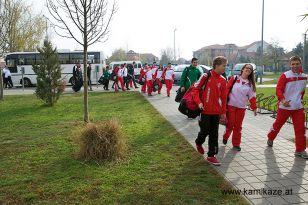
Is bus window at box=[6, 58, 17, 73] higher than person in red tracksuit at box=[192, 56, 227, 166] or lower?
higher

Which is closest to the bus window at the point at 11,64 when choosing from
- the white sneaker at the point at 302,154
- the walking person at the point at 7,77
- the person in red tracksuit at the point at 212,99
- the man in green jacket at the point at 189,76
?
the walking person at the point at 7,77

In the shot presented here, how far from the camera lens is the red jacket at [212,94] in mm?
5352

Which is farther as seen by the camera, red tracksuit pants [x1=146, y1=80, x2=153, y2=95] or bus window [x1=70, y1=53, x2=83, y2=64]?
bus window [x1=70, y1=53, x2=83, y2=64]

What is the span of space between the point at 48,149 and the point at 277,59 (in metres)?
58.2

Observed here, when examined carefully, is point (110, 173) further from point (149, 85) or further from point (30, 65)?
point (30, 65)

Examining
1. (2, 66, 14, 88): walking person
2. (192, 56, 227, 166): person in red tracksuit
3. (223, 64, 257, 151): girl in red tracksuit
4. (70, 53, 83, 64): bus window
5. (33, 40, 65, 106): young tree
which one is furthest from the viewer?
(70, 53, 83, 64): bus window

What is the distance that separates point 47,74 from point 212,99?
9307 millimetres

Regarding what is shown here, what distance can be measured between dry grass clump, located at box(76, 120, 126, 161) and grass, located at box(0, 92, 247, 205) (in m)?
0.19

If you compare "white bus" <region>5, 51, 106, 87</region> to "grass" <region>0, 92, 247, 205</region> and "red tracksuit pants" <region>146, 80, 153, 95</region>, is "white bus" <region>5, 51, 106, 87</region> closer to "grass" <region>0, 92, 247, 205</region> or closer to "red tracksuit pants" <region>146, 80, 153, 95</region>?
"red tracksuit pants" <region>146, 80, 153, 95</region>

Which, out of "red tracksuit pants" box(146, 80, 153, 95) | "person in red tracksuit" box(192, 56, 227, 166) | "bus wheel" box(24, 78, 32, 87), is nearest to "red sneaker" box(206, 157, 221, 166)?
"person in red tracksuit" box(192, 56, 227, 166)

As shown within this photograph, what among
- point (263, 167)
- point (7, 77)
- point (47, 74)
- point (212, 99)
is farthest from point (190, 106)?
point (7, 77)

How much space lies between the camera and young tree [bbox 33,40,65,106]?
13.0 metres

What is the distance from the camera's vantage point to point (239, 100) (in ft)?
20.5

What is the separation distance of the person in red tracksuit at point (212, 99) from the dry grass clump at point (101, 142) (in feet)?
4.77
